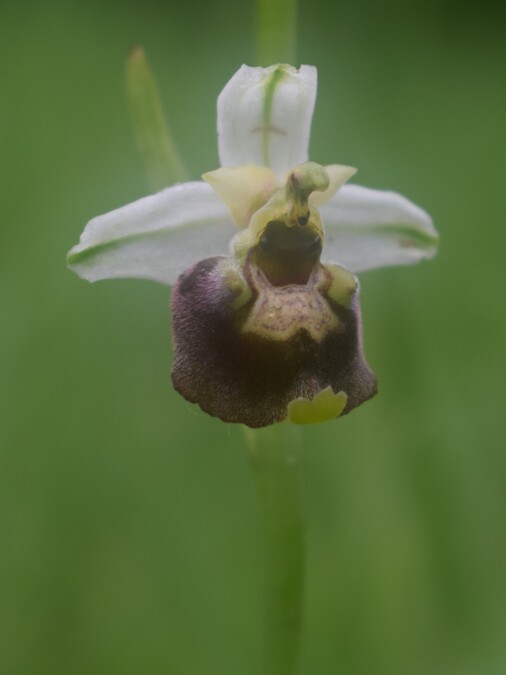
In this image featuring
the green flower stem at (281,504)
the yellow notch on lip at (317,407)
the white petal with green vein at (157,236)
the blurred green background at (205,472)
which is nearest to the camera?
the yellow notch on lip at (317,407)

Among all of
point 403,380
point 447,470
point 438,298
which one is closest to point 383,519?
point 447,470

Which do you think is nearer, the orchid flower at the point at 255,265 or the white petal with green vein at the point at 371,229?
the orchid flower at the point at 255,265

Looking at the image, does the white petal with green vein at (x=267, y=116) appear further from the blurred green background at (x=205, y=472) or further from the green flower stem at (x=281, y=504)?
the blurred green background at (x=205, y=472)

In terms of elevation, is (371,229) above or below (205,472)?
above

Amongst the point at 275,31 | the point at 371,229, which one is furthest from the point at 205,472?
the point at 275,31

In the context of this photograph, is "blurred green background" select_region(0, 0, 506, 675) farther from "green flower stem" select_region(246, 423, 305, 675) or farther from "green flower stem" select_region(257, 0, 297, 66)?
"green flower stem" select_region(257, 0, 297, 66)

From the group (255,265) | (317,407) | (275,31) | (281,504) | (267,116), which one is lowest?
(281,504)

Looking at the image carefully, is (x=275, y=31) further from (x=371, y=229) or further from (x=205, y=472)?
(x=205, y=472)

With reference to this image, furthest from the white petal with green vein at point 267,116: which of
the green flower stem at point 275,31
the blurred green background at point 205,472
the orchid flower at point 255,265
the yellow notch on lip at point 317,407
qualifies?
the blurred green background at point 205,472
